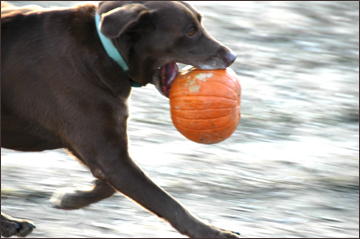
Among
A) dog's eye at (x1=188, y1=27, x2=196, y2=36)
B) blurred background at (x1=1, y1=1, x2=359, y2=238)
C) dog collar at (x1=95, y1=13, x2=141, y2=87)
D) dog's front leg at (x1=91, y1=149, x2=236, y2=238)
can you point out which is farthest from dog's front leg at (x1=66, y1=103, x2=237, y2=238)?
dog's eye at (x1=188, y1=27, x2=196, y2=36)

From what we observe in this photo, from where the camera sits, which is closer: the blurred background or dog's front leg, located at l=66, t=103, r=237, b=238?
dog's front leg, located at l=66, t=103, r=237, b=238

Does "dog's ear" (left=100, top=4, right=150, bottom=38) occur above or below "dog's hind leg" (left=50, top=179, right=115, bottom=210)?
above

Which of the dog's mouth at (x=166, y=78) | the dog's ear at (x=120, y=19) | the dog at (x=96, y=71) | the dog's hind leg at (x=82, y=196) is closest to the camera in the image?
the dog's ear at (x=120, y=19)

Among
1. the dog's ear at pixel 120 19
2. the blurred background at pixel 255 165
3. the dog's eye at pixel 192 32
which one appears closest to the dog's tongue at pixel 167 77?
the dog's eye at pixel 192 32

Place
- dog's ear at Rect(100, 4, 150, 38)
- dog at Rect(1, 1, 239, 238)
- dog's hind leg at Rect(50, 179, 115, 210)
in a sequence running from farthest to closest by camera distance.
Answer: dog's hind leg at Rect(50, 179, 115, 210) → dog at Rect(1, 1, 239, 238) → dog's ear at Rect(100, 4, 150, 38)

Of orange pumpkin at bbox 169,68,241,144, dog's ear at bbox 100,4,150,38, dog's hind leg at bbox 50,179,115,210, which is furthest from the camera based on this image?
dog's hind leg at bbox 50,179,115,210

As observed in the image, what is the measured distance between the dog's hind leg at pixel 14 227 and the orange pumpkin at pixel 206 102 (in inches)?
46.8

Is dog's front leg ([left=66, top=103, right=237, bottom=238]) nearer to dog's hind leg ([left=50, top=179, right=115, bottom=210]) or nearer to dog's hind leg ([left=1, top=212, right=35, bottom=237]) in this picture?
dog's hind leg ([left=50, top=179, right=115, bottom=210])

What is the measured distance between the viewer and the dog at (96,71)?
3.50 m

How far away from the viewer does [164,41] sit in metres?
3.59

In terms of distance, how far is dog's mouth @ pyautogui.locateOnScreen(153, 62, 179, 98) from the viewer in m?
3.79

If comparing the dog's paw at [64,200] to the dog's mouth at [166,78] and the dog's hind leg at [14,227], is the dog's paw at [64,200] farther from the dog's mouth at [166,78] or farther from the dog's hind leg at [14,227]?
the dog's mouth at [166,78]

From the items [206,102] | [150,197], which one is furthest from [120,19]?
[150,197]

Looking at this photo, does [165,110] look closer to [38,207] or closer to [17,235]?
[38,207]
